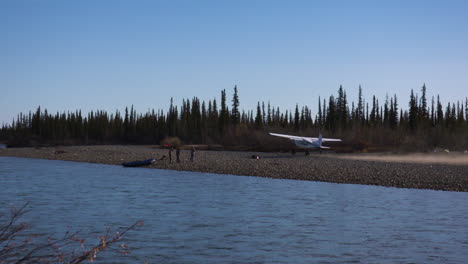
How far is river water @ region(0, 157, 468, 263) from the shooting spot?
45.9ft

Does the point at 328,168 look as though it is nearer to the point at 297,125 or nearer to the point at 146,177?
the point at 146,177

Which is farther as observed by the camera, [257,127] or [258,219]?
[257,127]

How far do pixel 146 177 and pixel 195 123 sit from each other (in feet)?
307

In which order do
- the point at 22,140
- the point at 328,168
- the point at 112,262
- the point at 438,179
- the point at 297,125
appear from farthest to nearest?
the point at 22,140, the point at 297,125, the point at 328,168, the point at 438,179, the point at 112,262

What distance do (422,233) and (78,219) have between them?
1197 cm

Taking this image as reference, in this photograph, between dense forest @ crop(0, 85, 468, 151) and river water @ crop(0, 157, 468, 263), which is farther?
dense forest @ crop(0, 85, 468, 151)

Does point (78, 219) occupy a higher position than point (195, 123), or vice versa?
point (195, 123)

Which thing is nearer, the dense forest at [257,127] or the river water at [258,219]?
the river water at [258,219]

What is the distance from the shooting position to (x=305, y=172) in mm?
38750

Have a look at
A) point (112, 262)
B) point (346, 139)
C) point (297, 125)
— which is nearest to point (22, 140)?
point (297, 125)

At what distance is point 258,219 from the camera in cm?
1972

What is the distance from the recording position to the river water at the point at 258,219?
1399 centimetres

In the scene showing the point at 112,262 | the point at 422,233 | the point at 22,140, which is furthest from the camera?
the point at 22,140

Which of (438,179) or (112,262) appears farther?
(438,179)
